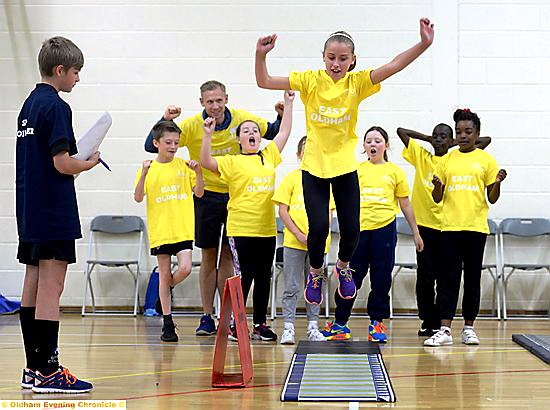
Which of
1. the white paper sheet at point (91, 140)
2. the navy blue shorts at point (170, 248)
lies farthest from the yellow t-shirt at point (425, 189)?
the white paper sheet at point (91, 140)

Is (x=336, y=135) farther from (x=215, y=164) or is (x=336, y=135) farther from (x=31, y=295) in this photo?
(x=31, y=295)

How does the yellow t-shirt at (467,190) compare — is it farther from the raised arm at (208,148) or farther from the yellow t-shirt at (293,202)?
the raised arm at (208,148)

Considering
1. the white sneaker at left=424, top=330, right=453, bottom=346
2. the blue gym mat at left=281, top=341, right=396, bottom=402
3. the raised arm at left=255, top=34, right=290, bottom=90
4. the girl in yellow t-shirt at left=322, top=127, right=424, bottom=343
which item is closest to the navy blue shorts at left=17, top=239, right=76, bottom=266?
the blue gym mat at left=281, top=341, right=396, bottom=402

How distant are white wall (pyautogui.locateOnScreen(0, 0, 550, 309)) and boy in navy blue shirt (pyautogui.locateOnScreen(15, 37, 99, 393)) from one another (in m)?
4.25

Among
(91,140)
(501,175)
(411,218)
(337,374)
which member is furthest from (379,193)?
(91,140)

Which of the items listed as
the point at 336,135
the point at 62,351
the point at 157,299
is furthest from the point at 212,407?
the point at 157,299

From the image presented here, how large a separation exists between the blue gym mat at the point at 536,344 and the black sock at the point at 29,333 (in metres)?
2.83

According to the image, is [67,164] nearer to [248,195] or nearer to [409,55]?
[409,55]

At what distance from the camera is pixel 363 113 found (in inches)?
316

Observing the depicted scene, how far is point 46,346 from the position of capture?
3809 mm

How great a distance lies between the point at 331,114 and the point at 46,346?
6.26 ft

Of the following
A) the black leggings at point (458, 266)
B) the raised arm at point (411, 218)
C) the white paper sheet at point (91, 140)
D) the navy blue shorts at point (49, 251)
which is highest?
the white paper sheet at point (91, 140)

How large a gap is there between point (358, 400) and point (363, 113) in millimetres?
4848

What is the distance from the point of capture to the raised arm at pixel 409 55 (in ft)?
13.4
